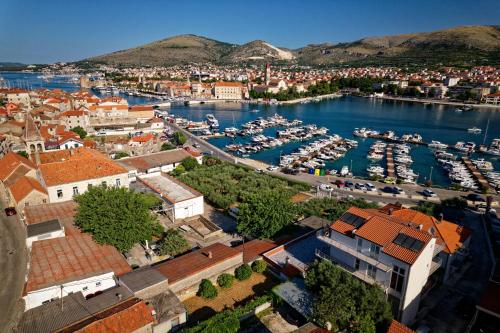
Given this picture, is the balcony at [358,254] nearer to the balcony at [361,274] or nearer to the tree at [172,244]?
the balcony at [361,274]

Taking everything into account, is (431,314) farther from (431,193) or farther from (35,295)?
(431,193)

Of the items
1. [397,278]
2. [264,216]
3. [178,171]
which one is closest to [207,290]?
[264,216]

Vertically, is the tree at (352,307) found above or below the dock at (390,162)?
above

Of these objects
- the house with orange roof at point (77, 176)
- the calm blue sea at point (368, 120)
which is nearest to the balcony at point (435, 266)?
the house with orange roof at point (77, 176)

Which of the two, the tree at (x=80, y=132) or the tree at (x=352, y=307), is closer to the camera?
the tree at (x=352, y=307)

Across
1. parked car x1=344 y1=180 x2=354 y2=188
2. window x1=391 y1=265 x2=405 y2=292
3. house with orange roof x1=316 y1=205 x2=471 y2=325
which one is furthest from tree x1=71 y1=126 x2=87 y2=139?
window x1=391 y1=265 x2=405 y2=292

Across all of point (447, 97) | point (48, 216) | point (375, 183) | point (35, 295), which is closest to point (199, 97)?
point (447, 97)

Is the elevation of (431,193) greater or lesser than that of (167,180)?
lesser

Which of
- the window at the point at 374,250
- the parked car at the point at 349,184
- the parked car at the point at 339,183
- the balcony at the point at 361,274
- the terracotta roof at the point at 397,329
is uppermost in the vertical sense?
the window at the point at 374,250
